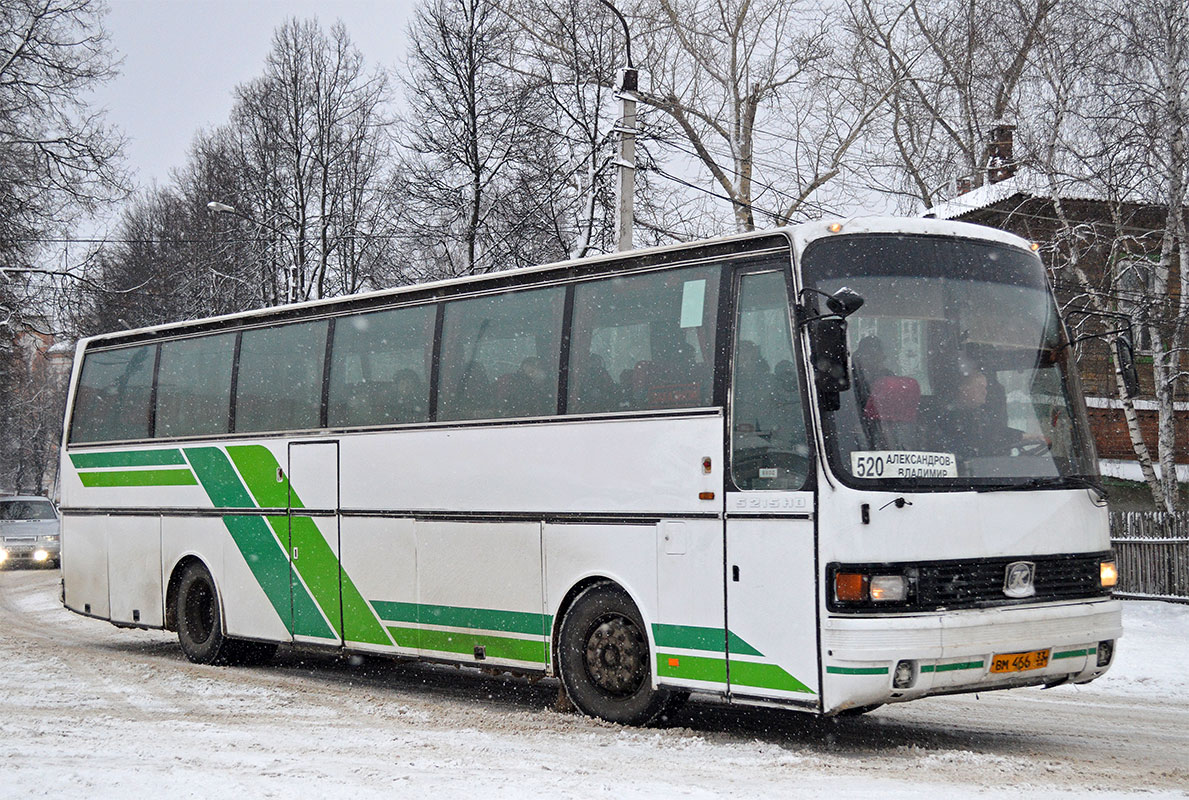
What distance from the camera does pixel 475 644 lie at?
37.2 feet

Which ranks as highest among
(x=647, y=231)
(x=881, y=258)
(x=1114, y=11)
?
(x=1114, y=11)

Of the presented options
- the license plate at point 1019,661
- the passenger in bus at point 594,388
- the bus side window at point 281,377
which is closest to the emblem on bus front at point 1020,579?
the license plate at point 1019,661

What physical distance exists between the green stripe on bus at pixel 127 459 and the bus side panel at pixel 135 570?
0.61 m

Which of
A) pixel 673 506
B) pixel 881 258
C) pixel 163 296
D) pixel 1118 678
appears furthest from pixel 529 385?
pixel 163 296

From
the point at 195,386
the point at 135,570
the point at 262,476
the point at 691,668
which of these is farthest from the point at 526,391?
the point at 135,570

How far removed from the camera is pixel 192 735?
9.45m

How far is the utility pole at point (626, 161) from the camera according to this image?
17578mm

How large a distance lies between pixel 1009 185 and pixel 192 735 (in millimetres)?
22594

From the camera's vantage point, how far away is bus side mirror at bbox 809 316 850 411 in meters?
8.43

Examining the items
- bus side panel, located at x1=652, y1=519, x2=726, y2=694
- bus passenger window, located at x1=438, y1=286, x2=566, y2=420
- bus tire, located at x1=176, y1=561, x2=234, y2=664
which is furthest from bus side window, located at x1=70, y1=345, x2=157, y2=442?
bus side panel, located at x1=652, y1=519, x2=726, y2=694

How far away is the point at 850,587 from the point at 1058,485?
168 centimetres

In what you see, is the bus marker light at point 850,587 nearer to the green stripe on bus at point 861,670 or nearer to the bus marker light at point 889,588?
the bus marker light at point 889,588

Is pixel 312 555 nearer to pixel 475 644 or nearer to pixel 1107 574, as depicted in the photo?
pixel 475 644

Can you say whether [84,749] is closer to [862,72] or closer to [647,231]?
[647,231]
